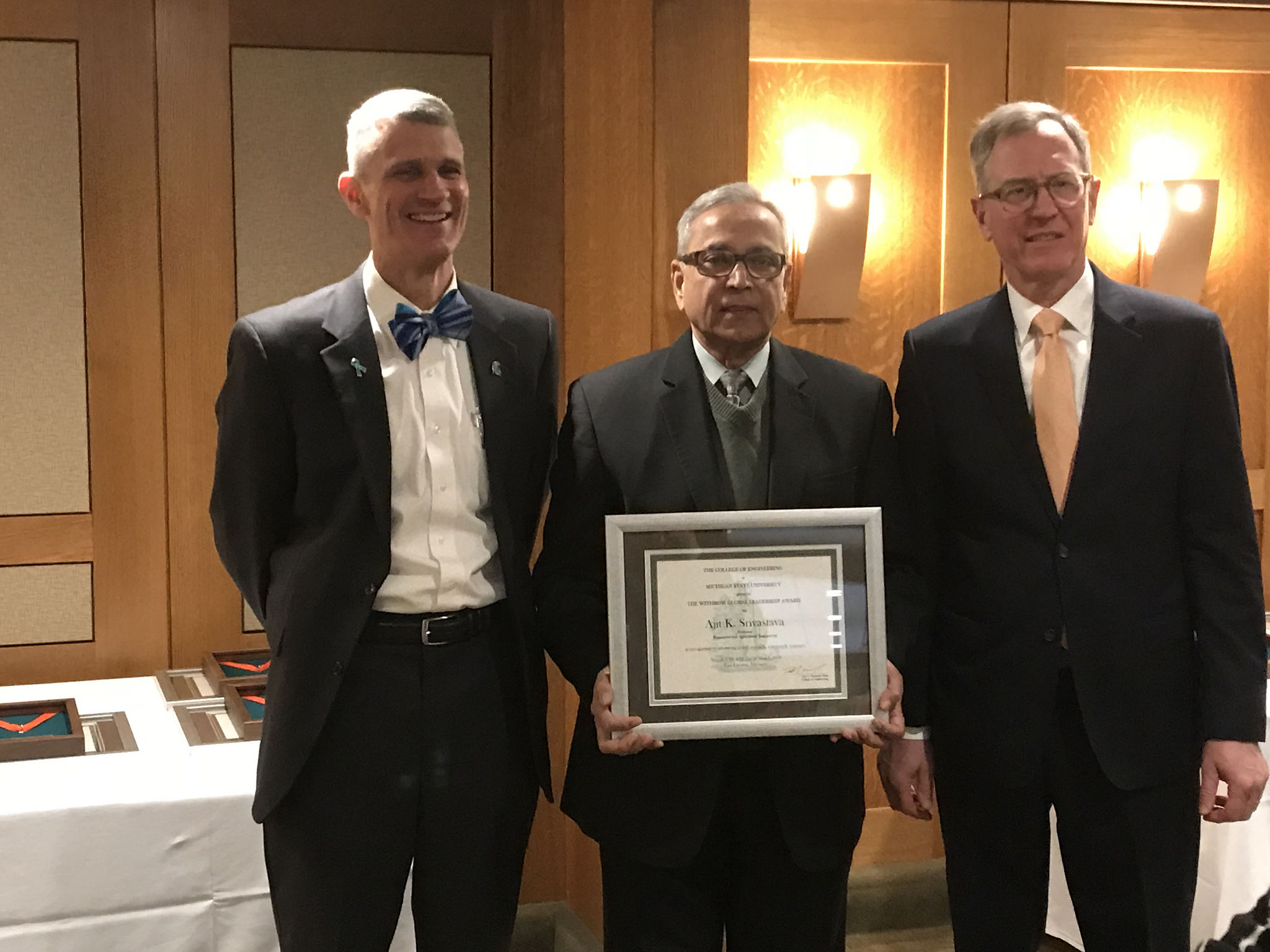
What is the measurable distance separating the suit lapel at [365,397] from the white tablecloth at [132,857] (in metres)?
0.99

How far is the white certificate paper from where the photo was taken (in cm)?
212

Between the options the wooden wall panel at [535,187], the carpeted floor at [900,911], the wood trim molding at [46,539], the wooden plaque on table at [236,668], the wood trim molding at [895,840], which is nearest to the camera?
the wooden wall panel at [535,187]

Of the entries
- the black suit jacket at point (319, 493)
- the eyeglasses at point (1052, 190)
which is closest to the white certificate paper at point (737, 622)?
the black suit jacket at point (319, 493)

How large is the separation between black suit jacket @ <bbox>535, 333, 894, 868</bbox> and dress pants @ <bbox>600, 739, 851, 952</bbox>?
0.12 feet

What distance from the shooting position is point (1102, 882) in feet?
7.24

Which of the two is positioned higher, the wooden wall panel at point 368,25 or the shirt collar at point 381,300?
the wooden wall panel at point 368,25

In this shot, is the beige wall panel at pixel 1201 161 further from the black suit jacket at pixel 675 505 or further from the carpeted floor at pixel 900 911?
the black suit jacket at pixel 675 505

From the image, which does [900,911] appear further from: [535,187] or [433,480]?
[433,480]

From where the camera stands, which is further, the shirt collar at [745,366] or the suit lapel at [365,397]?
the shirt collar at [745,366]

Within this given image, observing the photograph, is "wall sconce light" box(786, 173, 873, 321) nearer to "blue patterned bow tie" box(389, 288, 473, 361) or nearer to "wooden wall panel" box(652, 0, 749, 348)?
"wooden wall panel" box(652, 0, 749, 348)

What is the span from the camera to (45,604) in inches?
137

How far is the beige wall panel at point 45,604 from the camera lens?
137 inches

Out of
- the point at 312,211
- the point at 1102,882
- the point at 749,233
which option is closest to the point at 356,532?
the point at 749,233

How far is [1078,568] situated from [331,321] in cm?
125
